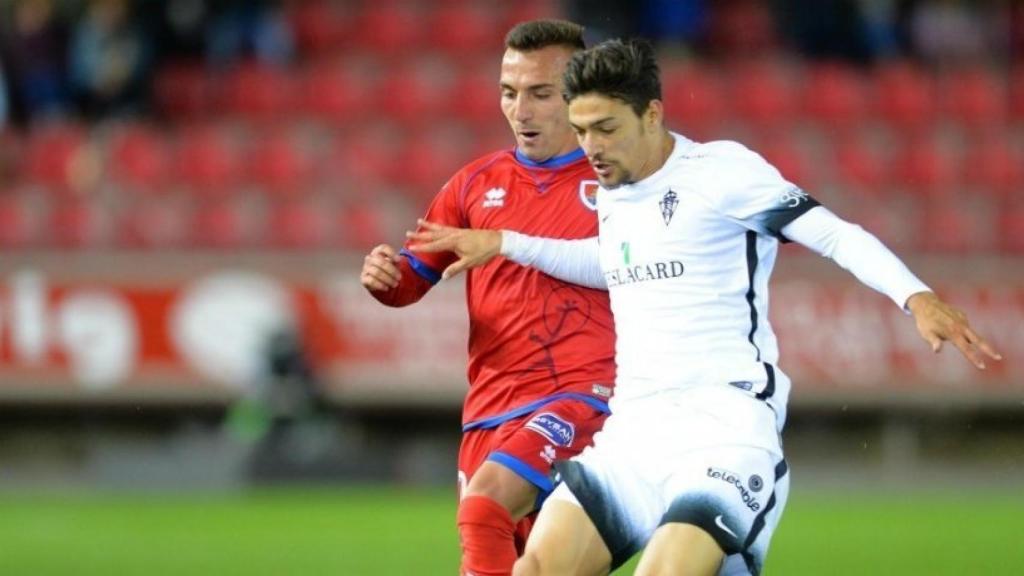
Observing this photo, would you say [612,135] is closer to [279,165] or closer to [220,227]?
[220,227]

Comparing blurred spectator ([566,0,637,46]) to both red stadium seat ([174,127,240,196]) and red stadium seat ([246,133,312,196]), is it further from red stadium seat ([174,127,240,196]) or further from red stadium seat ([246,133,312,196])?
red stadium seat ([174,127,240,196])

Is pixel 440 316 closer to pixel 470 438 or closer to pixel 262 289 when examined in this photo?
pixel 262 289

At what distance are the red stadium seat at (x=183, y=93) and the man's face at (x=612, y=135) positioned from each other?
1318cm

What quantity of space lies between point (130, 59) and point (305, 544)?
22.6 feet

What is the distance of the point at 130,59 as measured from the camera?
18.4 meters

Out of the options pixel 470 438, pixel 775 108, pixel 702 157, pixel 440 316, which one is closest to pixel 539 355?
pixel 470 438

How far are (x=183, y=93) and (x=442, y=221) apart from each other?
12.4 metres

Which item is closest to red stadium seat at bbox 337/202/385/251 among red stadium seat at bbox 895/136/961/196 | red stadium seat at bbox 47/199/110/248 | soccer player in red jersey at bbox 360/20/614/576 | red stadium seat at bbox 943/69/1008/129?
red stadium seat at bbox 47/199/110/248

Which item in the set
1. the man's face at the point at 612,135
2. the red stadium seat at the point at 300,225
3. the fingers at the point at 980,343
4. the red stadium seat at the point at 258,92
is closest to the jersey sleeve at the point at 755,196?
the man's face at the point at 612,135

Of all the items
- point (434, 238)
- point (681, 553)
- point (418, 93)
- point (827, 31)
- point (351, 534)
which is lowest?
point (351, 534)

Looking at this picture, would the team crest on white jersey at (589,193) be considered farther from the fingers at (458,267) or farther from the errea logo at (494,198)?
the fingers at (458,267)

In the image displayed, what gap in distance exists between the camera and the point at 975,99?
60.2 ft

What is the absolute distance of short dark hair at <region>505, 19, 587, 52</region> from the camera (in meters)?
7.32

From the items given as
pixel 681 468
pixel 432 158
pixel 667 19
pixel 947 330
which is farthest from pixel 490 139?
pixel 947 330
